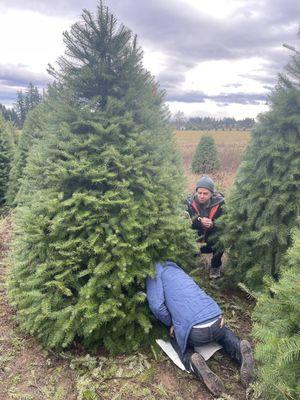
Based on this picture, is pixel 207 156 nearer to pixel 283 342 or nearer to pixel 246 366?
pixel 246 366

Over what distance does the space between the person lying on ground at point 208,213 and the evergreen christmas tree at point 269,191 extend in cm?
61

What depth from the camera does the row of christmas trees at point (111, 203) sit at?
4102 millimetres

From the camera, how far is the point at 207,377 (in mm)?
3715

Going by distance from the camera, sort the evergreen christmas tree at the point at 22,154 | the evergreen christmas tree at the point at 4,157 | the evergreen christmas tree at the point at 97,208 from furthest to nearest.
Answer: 1. the evergreen christmas tree at the point at 4,157
2. the evergreen christmas tree at the point at 22,154
3. the evergreen christmas tree at the point at 97,208

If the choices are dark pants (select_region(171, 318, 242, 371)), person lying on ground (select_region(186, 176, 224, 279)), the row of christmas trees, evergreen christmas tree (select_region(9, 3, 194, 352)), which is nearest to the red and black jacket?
person lying on ground (select_region(186, 176, 224, 279))

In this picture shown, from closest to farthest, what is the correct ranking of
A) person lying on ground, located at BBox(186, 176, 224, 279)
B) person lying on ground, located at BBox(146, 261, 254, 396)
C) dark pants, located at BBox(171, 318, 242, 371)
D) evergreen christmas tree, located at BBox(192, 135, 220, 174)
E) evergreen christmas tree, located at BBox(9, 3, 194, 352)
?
person lying on ground, located at BBox(146, 261, 254, 396) < dark pants, located at BBox(171, 318, 242, 371) < evergreen christmas tree, located at BBox(9, 3, 194, 352) < person lying on ground, located at BBox(186, 176, 224, 279) < evergreen christmas tree, located at BBox(192, 135, 220, 174)

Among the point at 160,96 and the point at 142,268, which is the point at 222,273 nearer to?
the point at 142,268

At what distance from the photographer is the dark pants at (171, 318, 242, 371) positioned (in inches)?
154

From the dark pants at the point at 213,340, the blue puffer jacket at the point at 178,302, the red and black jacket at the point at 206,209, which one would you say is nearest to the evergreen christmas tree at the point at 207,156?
the red and black jacket at the point at 206,209

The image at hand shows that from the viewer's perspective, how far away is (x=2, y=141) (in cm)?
1360

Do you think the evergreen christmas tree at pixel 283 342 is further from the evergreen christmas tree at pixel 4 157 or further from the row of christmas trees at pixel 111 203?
the evergreen christmas tree at pixel 4 157

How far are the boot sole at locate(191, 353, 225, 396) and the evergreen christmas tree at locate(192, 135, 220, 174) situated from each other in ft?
53.7

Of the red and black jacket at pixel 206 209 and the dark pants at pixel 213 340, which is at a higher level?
the red and black jacket at pixel 206 209

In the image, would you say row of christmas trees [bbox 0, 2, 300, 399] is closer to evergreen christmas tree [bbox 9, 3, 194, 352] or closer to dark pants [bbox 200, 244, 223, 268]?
evergreen christmas tree [bbox 9, 3, 194, 352]
